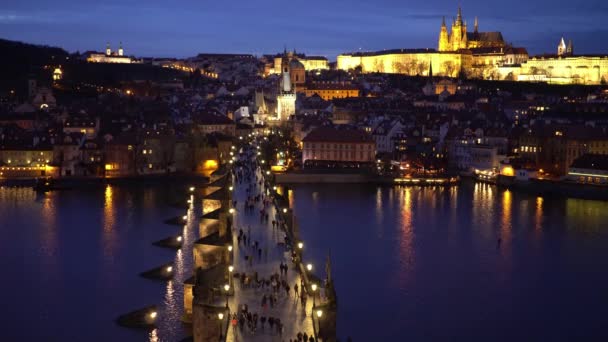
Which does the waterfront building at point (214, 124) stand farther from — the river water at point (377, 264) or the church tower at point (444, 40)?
the church tower at point (444, 40)

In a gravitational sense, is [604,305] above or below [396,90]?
below

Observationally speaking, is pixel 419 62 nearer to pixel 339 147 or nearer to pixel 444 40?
pixel 444 40

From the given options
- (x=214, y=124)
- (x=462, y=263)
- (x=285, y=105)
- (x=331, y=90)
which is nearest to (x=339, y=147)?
(x=214, y=124)

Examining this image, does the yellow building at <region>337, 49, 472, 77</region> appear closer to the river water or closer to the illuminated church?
the illuminated church

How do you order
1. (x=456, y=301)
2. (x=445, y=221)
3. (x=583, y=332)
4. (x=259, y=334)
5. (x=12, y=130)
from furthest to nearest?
(x=12, y=130) → (x=445, y=221) → (x=456, y=301) → (x=583, y=332) → (x=259, y=334)

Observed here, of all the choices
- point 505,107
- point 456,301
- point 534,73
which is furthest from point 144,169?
point 534,73

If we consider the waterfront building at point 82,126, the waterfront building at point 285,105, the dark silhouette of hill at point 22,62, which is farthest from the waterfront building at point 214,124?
the dark silhouette of hill at point 22,62

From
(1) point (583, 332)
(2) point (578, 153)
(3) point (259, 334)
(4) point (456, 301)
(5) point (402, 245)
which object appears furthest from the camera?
(2) point (578, 153)

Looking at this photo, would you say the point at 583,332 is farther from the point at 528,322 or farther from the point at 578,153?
the point at 578,153
